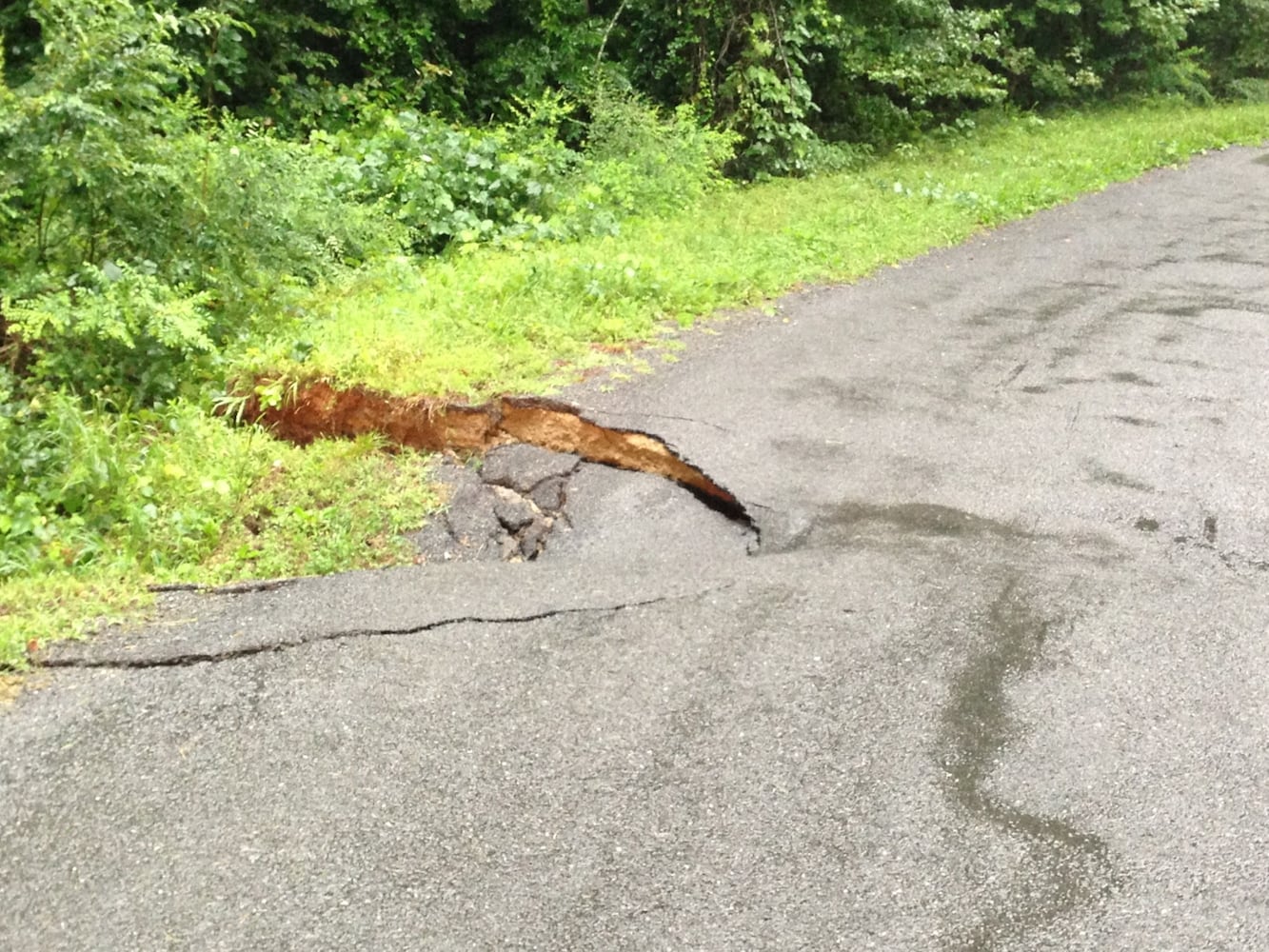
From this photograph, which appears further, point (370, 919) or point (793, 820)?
point (793, 820)

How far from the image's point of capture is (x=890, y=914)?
2.70 m

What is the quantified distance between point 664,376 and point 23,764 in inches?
155

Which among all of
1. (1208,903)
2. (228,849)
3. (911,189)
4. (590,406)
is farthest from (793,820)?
(911,189)

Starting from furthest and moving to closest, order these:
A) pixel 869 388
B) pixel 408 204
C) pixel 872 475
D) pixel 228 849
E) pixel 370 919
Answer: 1. pixel 408 204
2. pixel 869 388
3. pixel 872 475
4. pixel 228 849
5. pixel 370 919

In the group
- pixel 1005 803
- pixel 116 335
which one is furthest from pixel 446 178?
pixel 1005 803

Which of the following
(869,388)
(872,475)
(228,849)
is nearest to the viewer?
(228,849)

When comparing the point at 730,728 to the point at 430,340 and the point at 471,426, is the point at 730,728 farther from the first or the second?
the point at 430,340

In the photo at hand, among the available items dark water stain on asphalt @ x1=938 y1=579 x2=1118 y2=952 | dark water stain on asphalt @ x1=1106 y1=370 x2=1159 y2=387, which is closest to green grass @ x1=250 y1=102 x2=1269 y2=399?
dark water stain on asphalt @ x1=1106 y1=370 x2=1159 y2=387

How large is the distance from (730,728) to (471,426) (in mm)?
2737

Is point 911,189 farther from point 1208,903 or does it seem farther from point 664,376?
point 1208,903

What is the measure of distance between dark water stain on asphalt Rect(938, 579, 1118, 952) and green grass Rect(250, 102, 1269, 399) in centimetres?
297

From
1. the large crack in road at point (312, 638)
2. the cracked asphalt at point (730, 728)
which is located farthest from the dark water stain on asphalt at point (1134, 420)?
the large crack in road at point (312, 638)

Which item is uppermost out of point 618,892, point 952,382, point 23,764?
point 952,382

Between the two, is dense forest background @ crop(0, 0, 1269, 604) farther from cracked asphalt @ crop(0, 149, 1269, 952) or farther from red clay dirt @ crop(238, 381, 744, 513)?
cracked asphalt @ crop(0, 149, 1269, 952)
